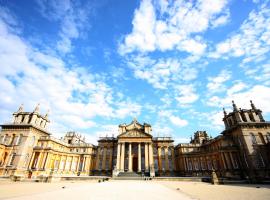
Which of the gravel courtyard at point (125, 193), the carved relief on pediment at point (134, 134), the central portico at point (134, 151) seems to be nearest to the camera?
the gravel courtyard at point (125, 193)

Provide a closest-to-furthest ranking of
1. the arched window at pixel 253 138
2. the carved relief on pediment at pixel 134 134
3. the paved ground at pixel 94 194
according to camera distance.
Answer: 1. the paved ground at pixel 94 194
2. the arched window at pixel 253 138
3. the carved relief on pediment at pixel 134 134

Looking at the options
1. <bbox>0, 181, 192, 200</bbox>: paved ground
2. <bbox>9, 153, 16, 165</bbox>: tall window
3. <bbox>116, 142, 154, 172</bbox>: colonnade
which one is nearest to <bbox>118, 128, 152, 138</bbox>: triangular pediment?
<bbox>116, 142, 154, 172</bbox>: colonnade

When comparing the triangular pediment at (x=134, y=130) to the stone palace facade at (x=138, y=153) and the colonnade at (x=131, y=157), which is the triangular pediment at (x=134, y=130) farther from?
the colonnade at (x=131, y=157)

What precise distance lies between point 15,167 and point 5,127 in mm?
11369

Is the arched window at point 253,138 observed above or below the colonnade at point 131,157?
above

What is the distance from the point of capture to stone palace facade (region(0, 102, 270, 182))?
111ft

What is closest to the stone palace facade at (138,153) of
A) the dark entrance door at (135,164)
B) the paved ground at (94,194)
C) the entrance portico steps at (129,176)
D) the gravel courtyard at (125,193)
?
the dark entrance door at (135,164)

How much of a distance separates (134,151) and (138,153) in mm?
4297

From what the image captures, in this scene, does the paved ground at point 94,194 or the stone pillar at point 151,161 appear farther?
the stone pillar at point 151,161

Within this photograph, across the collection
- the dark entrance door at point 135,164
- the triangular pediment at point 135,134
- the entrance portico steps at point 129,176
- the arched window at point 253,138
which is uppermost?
the triangular pediment at point 135,134

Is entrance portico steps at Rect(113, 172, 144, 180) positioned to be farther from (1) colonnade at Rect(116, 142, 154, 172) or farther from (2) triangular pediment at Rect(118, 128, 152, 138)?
(2) triangular pediment at Rect(118, 128, 152, 138)

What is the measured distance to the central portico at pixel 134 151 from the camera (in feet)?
135

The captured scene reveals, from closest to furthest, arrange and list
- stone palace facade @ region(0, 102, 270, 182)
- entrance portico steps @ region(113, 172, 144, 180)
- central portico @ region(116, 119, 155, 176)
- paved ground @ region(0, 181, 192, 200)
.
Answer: paved ground @ region(0, 181, 192, 200) < entrance portico steps @ region(113, 172, 144, 180) < stone palace facade @ region(0, 102, 270, 182) < central portico @ region(116, 119, 155, 176)

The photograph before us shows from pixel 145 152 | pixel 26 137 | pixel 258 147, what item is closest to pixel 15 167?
pixel 26 137
